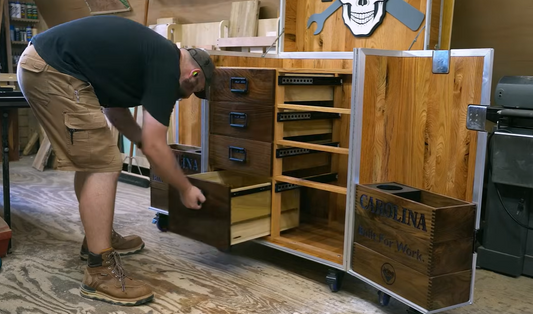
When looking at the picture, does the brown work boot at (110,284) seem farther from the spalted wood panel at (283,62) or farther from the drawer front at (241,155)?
the spalted wood panel at (283,62)

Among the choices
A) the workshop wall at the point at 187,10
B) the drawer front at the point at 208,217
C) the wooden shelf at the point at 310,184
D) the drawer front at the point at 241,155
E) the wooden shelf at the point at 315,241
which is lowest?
the wooden shelf at the point at 315,241

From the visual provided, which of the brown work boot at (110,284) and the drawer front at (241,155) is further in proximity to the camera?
the drawer front at (241,155)

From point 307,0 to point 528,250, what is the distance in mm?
1584

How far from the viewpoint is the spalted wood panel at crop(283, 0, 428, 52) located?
236 cm

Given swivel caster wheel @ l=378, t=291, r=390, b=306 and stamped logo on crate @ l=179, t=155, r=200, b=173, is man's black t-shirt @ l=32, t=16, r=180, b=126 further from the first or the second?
swivel caster wheel @ l=378, t=291, r=390, b=306

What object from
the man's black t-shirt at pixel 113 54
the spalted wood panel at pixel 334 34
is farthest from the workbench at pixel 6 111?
the spalted wood panel at pixel 334 34

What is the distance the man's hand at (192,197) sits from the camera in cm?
210

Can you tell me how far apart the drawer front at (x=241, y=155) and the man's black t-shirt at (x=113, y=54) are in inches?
20.5

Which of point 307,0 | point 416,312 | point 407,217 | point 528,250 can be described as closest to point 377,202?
point 407,217

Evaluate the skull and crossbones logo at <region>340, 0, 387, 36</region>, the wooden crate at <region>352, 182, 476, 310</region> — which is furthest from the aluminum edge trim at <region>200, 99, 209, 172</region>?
the wooden crate at <region>352, 182, 476, 310</region>

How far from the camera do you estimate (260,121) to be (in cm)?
233

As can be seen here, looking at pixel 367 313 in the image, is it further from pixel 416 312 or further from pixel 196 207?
pixel 196 207

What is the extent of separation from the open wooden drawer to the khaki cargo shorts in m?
0.46

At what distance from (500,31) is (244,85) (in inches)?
51.7
